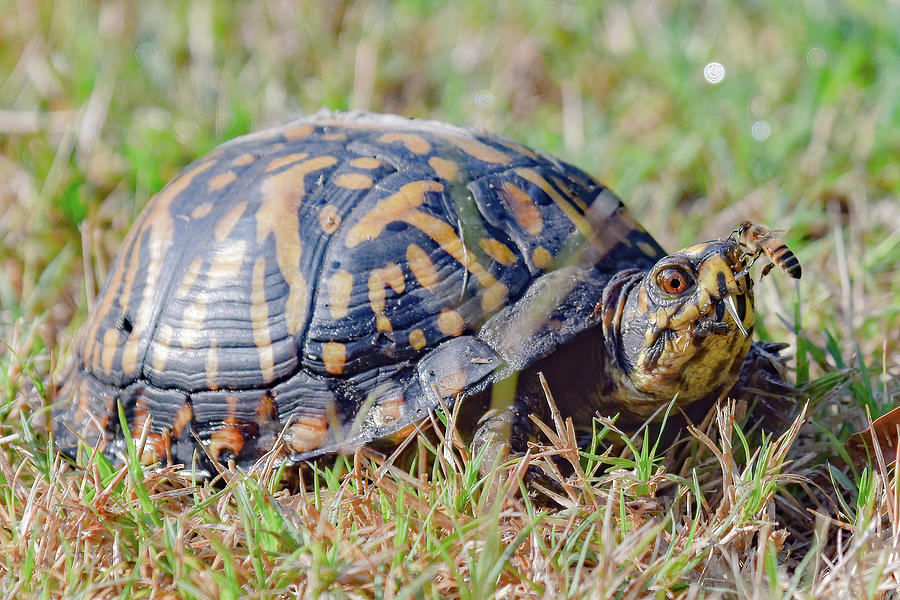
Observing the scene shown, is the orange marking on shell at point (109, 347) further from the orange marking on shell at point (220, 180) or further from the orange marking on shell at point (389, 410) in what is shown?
the orange marking on shell at point (389, 410)

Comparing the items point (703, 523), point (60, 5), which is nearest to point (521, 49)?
point (60, 5)

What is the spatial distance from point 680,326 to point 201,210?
1381 millimetres

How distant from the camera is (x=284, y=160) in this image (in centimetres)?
253

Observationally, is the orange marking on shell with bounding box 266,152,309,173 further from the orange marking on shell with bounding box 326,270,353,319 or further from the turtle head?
the turtle head

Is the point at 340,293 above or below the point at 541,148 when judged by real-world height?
below

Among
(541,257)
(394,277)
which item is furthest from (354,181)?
(541,257)

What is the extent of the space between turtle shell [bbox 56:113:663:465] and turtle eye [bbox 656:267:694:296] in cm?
23

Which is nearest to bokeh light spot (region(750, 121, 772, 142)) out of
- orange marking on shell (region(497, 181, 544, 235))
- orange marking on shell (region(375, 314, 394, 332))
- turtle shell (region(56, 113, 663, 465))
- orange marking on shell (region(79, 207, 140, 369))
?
turtle shell (region(56, 113, 663, 465))

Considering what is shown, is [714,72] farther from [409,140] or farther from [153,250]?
[153,250]

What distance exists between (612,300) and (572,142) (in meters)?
2.29

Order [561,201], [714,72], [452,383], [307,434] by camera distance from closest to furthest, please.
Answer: [452,383], [307,434], [561,201], [714,72]

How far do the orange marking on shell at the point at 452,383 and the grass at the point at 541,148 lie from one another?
16cm

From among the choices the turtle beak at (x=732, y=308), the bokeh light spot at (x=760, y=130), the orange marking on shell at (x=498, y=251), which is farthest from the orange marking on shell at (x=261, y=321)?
the bokeh light spot at (x=760, y=130)

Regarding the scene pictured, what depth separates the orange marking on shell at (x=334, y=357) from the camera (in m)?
2.26
